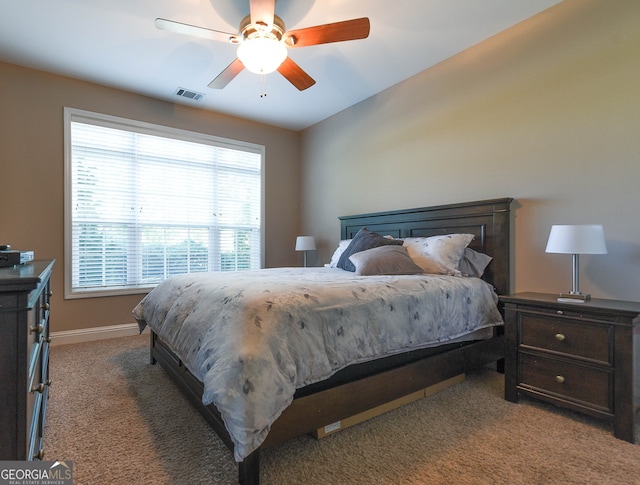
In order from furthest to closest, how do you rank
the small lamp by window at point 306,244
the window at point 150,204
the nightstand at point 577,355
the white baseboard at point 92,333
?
1. the small lamp by window at point 306,244
2. the window at point 150,204
3. the white baseboard at point 92,333
4. the nightstand at point 577,355

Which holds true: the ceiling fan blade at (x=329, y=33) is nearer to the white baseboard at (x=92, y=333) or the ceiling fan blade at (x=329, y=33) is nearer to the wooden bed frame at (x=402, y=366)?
the wooden bed frame at (x=402, y=366)

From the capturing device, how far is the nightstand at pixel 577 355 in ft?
5.60

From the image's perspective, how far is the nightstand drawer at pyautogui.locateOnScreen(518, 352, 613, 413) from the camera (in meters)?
1.78

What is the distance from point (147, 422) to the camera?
1868 mm

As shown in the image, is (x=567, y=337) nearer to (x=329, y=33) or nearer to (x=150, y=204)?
(x=329, y=33)

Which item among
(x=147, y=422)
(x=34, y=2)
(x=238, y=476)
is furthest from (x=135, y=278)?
(x=238, y=476)

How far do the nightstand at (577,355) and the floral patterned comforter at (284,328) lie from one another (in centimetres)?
30

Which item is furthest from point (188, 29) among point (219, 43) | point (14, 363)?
point (14, 363)

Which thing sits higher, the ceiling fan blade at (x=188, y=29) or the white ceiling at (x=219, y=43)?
the white ceiling at (x=219, y=43)

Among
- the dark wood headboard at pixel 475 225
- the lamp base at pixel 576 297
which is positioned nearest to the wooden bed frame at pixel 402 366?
the dark wood headboard at pixel 475 225

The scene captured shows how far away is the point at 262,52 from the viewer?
2.10 meters

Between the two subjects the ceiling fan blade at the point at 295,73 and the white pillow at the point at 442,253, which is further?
the white pillow at the point at 442,253

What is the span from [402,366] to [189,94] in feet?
12.0

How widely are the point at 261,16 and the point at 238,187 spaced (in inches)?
109
